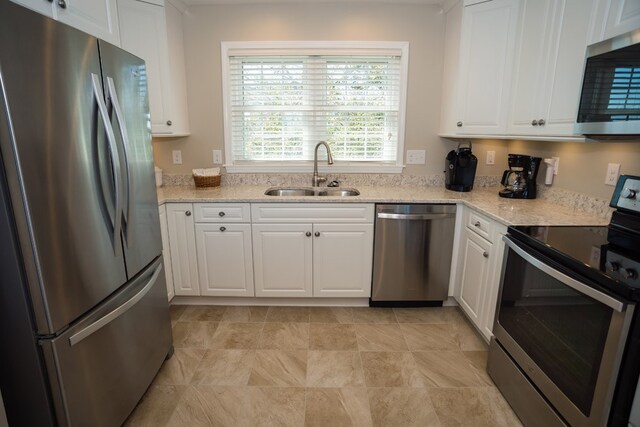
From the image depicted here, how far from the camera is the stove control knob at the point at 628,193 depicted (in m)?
1.56

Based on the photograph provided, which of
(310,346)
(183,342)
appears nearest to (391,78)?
(310,346)

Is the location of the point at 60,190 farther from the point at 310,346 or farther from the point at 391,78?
the point at 391,78

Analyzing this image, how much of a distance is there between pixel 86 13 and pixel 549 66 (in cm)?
251

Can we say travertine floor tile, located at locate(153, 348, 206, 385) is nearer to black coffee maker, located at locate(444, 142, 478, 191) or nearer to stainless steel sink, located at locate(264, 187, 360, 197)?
stainless steel sink, located at locate(264, 187, 360, 197)

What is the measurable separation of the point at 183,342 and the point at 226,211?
95 centimetres

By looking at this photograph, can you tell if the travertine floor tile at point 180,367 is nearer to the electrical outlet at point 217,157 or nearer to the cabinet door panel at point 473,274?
the electrical outlet at point 217,157

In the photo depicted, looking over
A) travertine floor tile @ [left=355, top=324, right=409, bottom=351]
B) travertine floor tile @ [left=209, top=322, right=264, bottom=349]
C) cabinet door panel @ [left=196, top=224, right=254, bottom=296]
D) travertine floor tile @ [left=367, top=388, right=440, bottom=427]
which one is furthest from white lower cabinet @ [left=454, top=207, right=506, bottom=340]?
cabinet door panel @ [left=196, top=224, right=254, bottom=296]

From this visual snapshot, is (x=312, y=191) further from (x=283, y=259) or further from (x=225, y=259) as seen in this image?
(x=225, y=259)

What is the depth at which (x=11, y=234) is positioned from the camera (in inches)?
40.5

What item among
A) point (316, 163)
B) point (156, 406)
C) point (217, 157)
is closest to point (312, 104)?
point (316, 163)

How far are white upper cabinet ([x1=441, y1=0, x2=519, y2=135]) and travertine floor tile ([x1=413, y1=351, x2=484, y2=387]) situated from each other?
157 centimetres

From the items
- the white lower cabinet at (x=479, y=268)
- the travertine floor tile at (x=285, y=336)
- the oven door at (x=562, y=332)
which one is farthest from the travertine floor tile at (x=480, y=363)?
the travertine floor tile at (x=285, y=336)

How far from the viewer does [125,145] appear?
1451 mm

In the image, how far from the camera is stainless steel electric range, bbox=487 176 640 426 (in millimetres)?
1113
